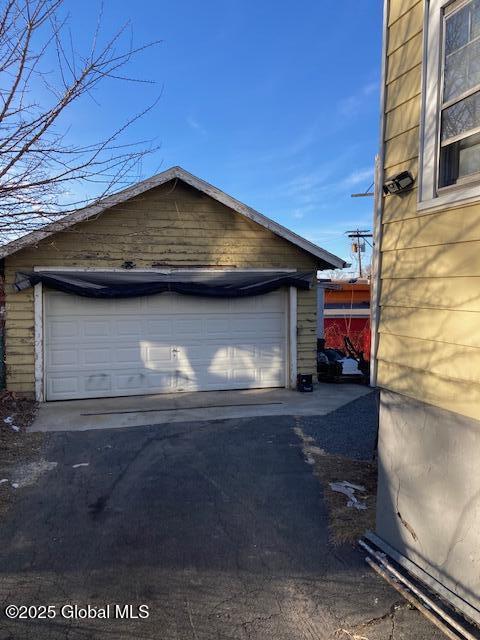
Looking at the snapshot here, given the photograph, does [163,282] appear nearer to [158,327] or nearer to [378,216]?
[158,327]

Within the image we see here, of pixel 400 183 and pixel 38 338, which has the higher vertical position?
pixel 400 183

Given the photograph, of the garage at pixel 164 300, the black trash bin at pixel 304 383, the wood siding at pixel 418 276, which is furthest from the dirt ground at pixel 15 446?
the black trash bin at pixel 304 383

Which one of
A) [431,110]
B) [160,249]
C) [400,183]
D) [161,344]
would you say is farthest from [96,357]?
[431,110]

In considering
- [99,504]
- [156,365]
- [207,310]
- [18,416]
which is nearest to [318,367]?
[207,310]

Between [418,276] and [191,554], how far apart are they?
8.74ft

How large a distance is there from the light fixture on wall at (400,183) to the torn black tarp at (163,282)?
6146mm

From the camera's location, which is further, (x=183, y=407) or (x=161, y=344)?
(x=161, y=344)

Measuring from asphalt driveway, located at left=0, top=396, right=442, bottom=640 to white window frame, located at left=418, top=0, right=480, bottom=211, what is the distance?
265 centimetres

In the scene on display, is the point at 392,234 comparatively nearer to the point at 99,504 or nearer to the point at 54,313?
the point at 99,504

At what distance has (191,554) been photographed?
11.5ft

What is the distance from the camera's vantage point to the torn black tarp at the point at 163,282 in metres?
8.85

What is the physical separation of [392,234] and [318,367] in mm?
8026

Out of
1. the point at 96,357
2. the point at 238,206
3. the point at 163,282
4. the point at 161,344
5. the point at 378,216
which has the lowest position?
the point at 96,357

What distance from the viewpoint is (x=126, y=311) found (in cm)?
943
